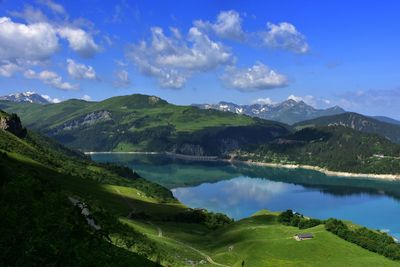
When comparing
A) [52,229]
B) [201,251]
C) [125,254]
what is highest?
[52,229]

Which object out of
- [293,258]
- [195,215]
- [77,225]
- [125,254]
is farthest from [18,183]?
[195,215]

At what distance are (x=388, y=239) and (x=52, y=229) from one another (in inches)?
3725

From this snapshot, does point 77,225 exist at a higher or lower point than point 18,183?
lower

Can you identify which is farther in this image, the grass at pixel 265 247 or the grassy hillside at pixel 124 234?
the grass at pixel 265 247

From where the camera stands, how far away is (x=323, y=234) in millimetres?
105562

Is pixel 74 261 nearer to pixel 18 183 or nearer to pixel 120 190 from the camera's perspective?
pixel 18 183

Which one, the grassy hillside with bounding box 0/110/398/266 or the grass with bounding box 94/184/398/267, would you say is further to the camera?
the grass with bounding box 94/184/398/267

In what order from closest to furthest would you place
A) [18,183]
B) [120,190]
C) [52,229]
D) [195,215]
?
[52,229], [18,183], [195,215], [120,190]

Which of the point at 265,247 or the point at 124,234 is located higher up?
the point at 124,234

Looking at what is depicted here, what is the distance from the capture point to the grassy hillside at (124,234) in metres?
27.7

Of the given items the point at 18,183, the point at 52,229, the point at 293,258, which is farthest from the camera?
the point at 293,258

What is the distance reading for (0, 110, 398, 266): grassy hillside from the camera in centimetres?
2767

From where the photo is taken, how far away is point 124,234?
4938cm

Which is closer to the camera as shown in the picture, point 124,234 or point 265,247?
point 124,234
